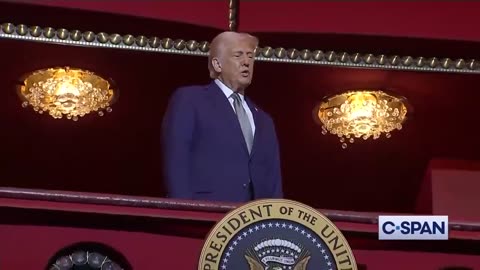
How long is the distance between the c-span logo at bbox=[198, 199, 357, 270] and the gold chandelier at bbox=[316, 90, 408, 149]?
291 cm

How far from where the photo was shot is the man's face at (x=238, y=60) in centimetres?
571

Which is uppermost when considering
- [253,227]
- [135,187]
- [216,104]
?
[135,187]

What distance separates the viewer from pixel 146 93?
25.2ft

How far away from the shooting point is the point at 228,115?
567 cm

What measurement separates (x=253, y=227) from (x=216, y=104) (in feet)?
2.99

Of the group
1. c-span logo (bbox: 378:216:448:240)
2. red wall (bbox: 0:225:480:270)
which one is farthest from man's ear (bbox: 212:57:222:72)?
c-span logo (bbox: 378:216:448:240)

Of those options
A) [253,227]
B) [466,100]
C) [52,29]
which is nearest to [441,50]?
[466,100]

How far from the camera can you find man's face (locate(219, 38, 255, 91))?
571 cm

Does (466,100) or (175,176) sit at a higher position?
(466,100)

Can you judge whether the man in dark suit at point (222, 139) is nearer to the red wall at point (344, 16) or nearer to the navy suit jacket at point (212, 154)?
the navy suit jacket at point (212, 154)

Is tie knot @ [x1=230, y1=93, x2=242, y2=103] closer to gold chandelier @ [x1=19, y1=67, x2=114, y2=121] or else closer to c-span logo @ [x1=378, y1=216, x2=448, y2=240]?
c-span logo @ [x1=378, y1=216, x2=448, y2=240]

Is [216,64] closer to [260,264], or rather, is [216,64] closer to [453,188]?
[260,264]

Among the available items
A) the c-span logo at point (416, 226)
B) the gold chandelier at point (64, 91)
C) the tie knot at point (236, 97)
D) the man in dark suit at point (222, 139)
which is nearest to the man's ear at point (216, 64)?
the man in dark suit at point (222, 139)

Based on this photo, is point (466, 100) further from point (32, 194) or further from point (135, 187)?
point (32, 194)
